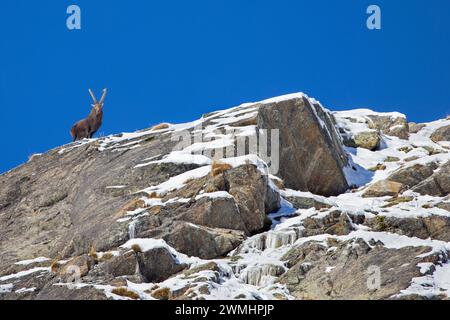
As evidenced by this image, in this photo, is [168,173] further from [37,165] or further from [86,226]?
[37,165]

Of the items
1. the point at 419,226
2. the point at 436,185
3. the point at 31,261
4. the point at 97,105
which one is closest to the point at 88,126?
the point at 97,105

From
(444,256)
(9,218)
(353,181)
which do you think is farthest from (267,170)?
(9,218)

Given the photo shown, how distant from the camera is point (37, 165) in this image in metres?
36.7

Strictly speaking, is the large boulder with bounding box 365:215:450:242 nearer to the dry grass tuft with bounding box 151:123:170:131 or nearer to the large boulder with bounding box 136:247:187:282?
the large boulder with bounding box 136:247:187:282

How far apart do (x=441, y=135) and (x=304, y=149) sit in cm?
925

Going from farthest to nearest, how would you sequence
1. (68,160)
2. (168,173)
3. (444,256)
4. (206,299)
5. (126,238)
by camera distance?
(68,160) → (168,173) → (126,238) → (444,256) → (206,299)

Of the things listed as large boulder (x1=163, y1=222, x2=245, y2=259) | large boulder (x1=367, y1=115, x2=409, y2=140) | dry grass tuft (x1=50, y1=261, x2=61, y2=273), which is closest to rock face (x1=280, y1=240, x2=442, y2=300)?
large boulder (x1=163, y1=222, x2=245, y2=259)

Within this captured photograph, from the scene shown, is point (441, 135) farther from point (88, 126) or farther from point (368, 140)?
point (88, 126)

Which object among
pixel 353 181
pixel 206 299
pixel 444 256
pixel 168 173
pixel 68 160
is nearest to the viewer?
pixel 206 299

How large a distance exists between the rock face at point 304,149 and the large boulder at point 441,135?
7.30m

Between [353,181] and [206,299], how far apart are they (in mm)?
12883

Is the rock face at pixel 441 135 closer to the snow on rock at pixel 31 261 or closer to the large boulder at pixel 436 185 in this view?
the large boulder at pixel 436 185

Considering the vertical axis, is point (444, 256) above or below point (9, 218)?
below

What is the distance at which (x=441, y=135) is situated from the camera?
39.5 meters
